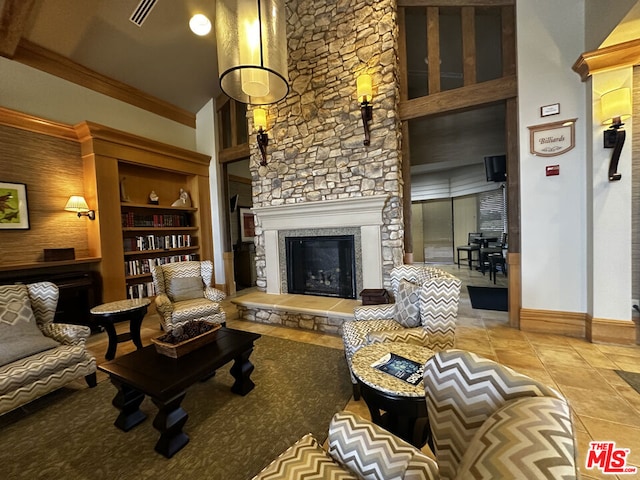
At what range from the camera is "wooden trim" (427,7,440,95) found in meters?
3.33

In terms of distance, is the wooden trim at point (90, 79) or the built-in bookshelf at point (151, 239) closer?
the wooden trim at point (90, 79)

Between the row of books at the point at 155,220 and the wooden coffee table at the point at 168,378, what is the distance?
9.35 feet

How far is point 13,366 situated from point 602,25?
17.7 ft

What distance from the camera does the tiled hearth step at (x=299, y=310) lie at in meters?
3.21

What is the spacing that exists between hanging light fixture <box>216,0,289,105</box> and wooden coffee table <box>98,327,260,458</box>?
209cm

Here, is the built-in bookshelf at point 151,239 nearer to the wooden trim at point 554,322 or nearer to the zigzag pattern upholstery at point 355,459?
the zigzag pattern upholstery at point 355,459

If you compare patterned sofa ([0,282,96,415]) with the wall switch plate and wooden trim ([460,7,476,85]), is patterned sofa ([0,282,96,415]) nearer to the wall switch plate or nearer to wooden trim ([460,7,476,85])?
the wall switch plate

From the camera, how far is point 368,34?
11.3 ft

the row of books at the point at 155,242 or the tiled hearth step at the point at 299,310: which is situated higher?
the row of books at the point at 155,242

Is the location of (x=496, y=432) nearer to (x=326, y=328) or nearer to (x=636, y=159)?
(x=326, y=328)

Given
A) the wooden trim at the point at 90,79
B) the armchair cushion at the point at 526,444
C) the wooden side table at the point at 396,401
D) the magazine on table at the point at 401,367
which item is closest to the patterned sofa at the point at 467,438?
the armchair cushion at the point at 526,444

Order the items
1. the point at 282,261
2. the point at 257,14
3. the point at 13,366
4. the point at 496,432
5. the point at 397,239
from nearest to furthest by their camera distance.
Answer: the point at 496,432 < the point at 13,366 < the point at 257,14 < the point at 397,239 < the point at 282,261

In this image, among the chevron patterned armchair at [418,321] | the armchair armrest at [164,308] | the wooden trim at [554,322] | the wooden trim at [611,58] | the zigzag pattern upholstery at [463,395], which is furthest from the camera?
the armchair armrest at [164,308]

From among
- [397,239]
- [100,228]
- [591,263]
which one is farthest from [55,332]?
[591,263]
